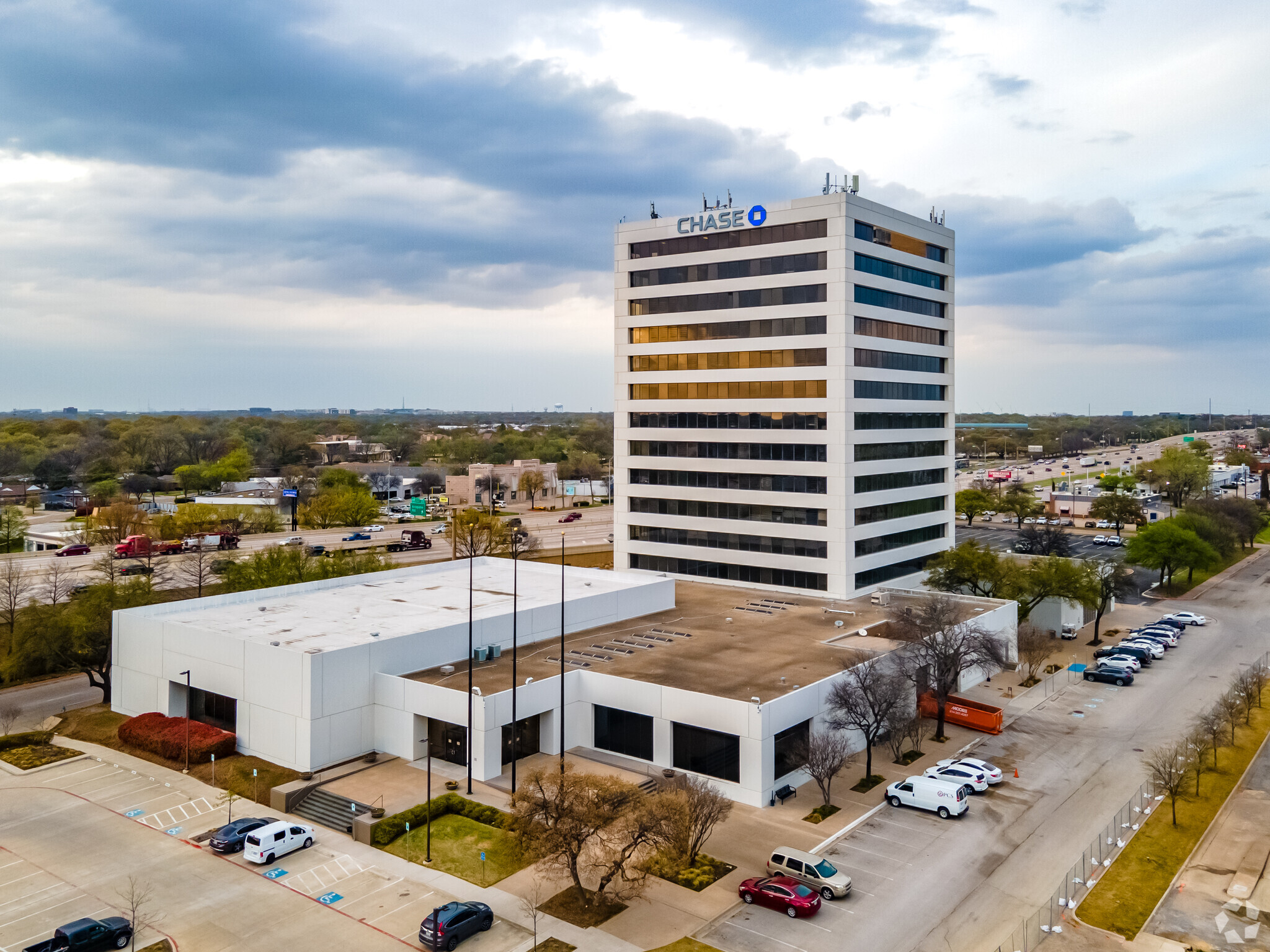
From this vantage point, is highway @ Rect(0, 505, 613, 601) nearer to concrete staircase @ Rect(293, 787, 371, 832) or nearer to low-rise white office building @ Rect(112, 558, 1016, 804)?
low-rise white office building @ Rect(112, 558, 1016, 804)

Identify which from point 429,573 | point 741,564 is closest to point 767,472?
point 741,564

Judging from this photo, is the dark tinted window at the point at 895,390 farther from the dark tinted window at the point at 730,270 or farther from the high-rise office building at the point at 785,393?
the dark tinted window at the point at 730,270

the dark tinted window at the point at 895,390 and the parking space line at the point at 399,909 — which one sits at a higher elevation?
the dark tinted window at the point at 895,390

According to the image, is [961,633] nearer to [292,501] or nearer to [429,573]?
[429,573]

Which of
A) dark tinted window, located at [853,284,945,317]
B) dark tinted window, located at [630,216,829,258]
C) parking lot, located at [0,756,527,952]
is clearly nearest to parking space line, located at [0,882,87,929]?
parking lot, located at [0,756,527,952]

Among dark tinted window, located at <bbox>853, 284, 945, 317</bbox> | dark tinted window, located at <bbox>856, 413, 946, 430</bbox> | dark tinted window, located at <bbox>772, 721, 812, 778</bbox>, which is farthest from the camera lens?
dark tinted window, located at <bbox>856, 413, 946, 430</bbox>

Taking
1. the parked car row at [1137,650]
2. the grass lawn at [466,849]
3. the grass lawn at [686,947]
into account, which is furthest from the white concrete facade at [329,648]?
the parked car row at [1137,650]
